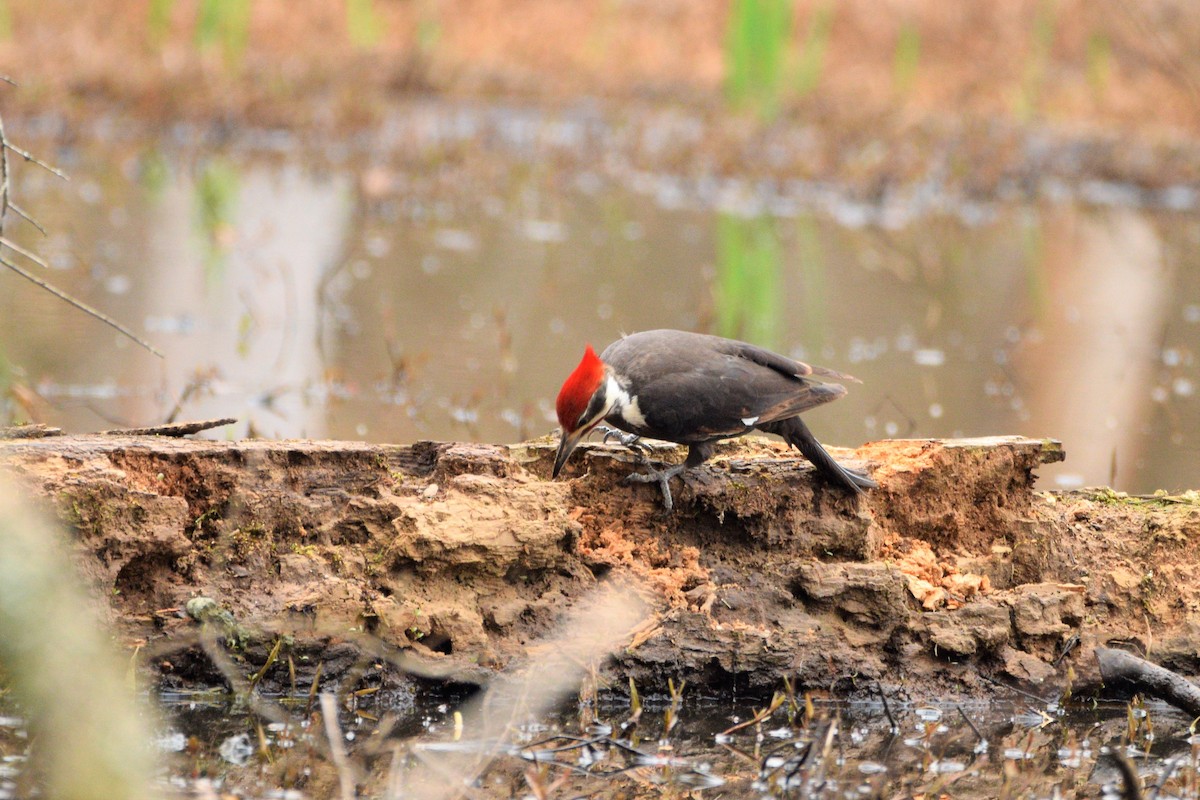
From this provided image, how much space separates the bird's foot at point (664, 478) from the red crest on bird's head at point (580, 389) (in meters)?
0.37

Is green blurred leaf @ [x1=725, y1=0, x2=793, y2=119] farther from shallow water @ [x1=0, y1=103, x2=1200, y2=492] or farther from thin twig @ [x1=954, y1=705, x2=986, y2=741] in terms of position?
thin twig @ [x1=954, y1=705, x2=986, y2=741]

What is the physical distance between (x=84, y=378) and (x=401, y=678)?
12.2ft

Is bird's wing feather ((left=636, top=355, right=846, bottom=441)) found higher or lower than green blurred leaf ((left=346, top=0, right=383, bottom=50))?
lower

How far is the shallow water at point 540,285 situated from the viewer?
7254 millimetres

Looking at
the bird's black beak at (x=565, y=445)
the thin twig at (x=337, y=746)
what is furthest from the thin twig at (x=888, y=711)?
the thin twig at (x=337, y=746)

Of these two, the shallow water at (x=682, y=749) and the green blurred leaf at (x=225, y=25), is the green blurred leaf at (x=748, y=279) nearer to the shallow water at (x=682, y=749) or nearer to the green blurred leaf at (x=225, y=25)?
the shallow water at (x=682, y=749)

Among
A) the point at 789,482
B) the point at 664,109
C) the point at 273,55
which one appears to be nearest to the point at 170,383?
the point at 789,482

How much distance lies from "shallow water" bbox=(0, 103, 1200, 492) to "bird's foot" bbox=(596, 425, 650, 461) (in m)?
1.47

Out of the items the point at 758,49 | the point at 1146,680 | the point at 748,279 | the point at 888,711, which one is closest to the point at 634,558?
the point at 888,711

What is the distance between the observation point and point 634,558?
445 cm

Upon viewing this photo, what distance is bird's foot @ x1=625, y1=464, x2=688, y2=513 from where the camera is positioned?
4402 millimetres

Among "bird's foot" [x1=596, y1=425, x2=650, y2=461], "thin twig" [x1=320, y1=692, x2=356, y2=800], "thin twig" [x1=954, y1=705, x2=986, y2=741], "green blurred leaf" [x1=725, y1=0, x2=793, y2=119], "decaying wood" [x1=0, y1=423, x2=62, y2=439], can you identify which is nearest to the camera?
"thin twig" [x1=320, y1=692, x2=356, y2=800]

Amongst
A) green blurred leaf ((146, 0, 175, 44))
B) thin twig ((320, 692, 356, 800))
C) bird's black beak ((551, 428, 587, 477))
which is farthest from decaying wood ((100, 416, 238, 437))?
green blurred leaf ((146, 0, 175, 44))

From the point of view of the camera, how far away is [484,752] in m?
3.75
